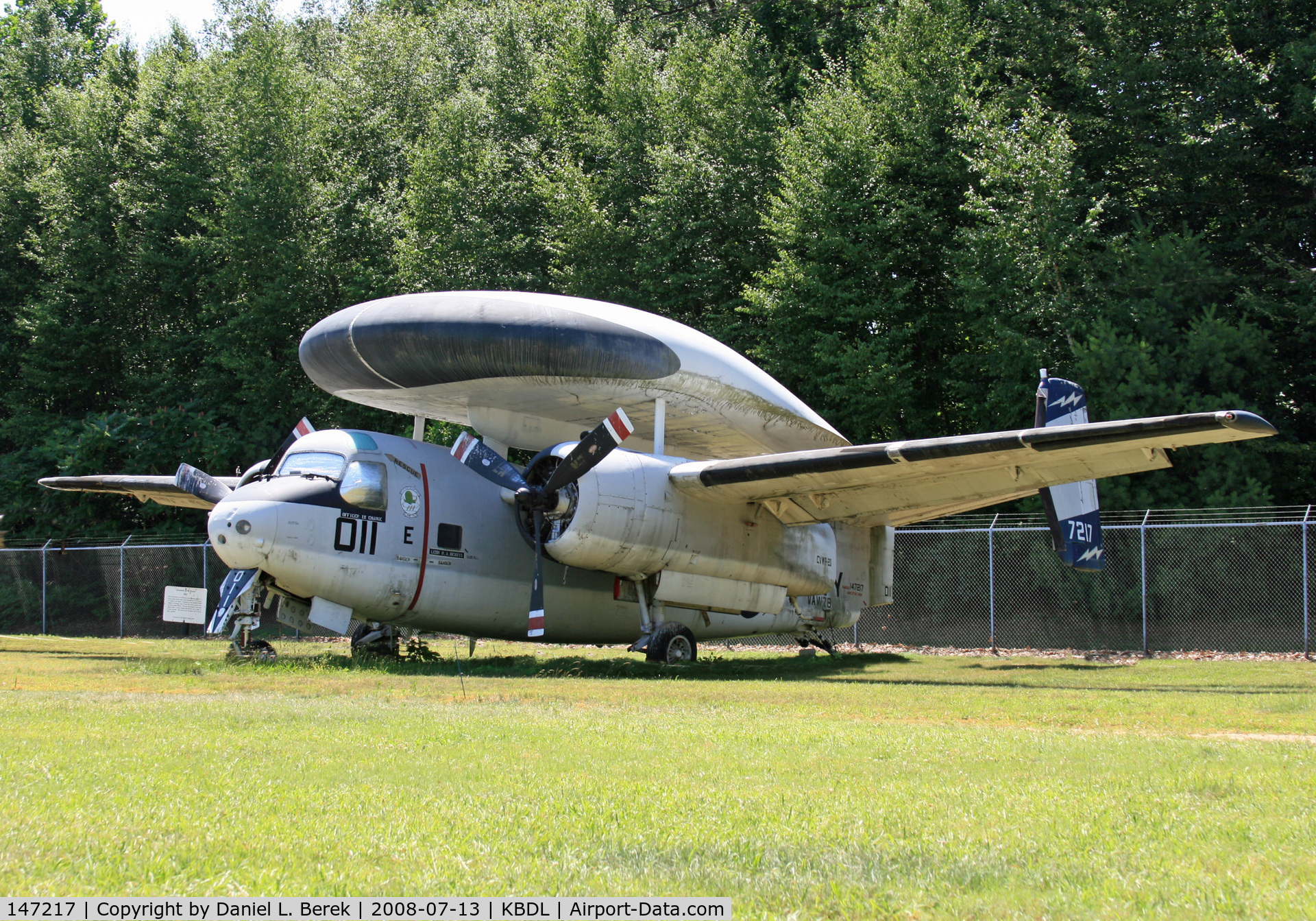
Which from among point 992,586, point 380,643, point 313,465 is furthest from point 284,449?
point 992,586

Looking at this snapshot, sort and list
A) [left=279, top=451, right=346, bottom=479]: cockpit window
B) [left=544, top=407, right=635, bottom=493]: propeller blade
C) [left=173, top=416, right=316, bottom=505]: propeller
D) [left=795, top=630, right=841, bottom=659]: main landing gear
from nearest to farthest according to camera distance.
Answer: [left=544, top=407, right=635, bottom=493]: propeller blade < [left=279, top=451, right=346, bottom=479]: cockpit window < [left=173, top=416, right=316, bottom=505]: propeller < [left=795, top=630, right=841, bottom=659]: main landing gear

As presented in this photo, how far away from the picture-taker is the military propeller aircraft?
597 inches

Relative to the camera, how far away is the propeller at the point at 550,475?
48.4 ft

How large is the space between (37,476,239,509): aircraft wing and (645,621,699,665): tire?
31.6 feet

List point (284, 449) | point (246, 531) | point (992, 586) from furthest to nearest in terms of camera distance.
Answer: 1. point (992, 586)
2. point (284, 449)
3. point (246, 531)

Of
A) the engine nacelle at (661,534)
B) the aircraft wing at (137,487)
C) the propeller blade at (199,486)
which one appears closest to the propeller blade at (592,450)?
the engine nacelle at (661,534)

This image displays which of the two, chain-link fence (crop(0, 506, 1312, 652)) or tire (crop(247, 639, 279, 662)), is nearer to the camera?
tire (crop(247, 639, 279, 662))

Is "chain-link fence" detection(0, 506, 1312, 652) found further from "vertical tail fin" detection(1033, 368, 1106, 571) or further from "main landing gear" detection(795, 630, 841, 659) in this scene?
"main landing gear" detection(795, 630, 841, 659)

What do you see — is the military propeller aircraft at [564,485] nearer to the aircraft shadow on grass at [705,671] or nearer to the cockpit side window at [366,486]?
the cockpit side window at [366,486]

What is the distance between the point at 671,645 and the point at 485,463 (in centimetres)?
418

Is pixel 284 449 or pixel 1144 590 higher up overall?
pixel 284 449

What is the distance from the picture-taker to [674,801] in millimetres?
5504

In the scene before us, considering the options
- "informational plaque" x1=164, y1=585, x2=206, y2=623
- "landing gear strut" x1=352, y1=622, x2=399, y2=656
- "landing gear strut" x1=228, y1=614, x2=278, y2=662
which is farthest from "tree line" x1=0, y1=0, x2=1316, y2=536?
"landing gear strut" x1=228, y1=614, x2=278, y2=662

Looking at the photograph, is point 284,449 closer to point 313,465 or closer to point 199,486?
point 313,465
